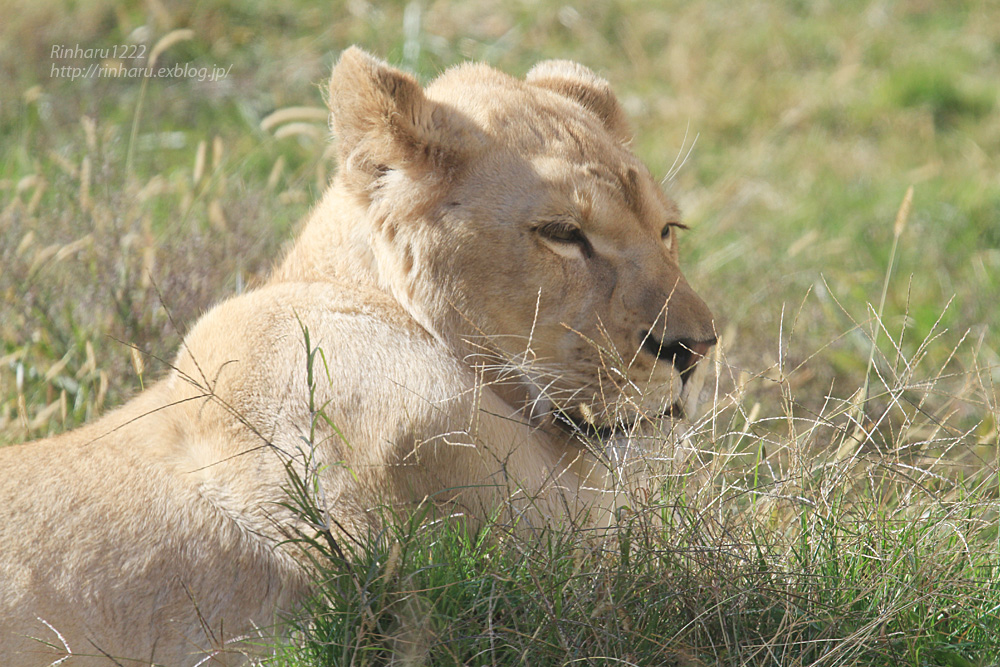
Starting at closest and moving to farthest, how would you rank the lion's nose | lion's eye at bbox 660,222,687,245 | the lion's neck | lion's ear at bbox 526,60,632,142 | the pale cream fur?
the pale cream fur
the lion's nose
the lion's neck
lion's eye at bbox 660,222,687,245
lion's ear at bbox 526,60,632,142

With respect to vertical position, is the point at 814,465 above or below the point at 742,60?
above

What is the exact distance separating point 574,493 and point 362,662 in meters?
0.69

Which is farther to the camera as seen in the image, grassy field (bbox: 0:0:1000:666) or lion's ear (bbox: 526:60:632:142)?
lion's ear (bbox: 526:60:632:142)

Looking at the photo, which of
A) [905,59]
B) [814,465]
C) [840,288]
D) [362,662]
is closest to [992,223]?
[840,288]

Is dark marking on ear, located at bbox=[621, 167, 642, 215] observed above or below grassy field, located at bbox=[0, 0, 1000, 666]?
above

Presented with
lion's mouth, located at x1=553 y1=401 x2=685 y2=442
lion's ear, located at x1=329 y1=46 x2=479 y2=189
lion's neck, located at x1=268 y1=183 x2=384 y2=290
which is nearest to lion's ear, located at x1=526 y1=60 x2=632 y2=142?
lion's ear, located at x1=329 y1=46 x2=479 y2=189

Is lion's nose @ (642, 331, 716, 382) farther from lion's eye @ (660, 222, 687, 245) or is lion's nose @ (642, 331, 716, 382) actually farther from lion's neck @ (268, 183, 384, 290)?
lion's neck @ (268, 183, 384, 290)

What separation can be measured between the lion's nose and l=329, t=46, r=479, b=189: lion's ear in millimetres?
707

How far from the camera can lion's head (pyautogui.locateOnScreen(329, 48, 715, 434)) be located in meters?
2.63

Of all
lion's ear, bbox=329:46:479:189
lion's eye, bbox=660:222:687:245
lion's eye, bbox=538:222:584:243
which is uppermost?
lion's ear, bbox=329:46:479:189

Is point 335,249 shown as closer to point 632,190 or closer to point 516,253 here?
point 516,253

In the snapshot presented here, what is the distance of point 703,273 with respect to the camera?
19.2ft

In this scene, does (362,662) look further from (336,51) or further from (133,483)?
(336,51)

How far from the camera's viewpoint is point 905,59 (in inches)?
341
